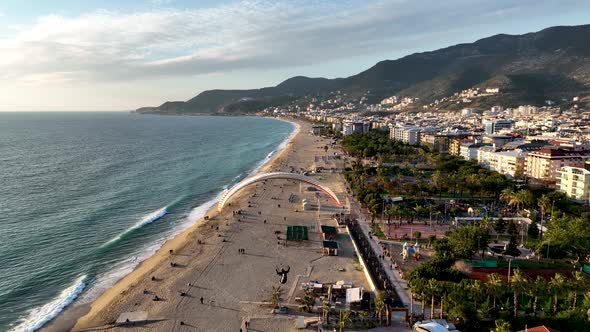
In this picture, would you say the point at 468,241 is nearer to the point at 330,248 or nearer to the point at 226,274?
the point at 330,248

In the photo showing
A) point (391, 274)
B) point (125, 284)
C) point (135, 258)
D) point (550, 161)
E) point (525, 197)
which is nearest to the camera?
point (391, 274)

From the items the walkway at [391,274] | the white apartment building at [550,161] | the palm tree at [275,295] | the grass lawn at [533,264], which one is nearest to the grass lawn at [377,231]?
the walkway at [391,274]

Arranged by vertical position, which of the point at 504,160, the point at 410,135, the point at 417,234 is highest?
the point at 410,135

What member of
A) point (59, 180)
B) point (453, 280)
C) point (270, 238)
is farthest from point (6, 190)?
point (453, 280)

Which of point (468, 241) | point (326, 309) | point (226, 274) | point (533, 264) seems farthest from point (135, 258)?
point (533, 264)

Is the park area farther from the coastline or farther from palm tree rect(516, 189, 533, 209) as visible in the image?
the coastline

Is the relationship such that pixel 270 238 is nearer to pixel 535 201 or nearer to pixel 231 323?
pixel 231 323
